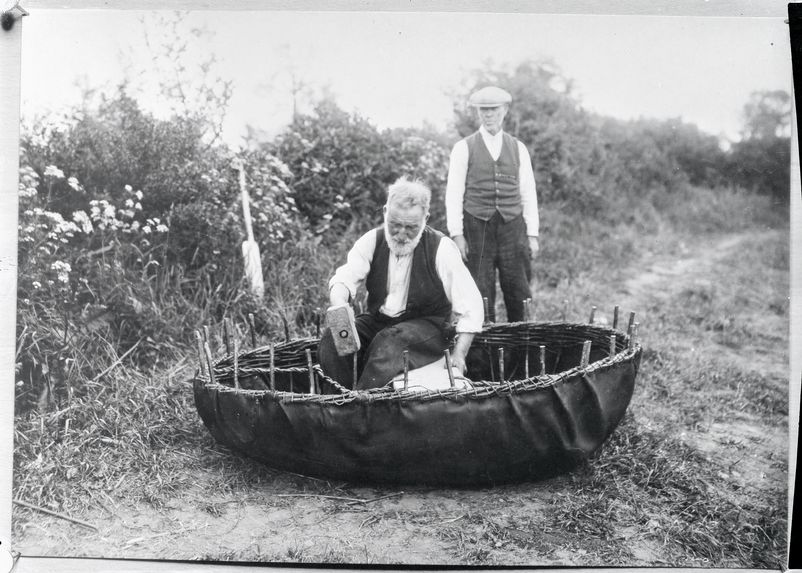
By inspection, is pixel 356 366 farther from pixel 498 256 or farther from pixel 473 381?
pixel 498 256

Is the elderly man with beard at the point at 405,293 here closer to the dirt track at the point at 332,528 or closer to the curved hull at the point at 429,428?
the curved hull at the point at 429,428

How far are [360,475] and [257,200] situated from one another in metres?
1.20

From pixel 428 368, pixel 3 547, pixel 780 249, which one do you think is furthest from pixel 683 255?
pixel 3 547

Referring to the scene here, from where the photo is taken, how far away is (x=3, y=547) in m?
2.59

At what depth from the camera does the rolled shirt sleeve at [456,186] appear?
114 inches

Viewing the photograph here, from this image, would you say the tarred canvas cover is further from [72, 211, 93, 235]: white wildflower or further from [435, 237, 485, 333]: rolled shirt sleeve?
[72, 211, 93, 235]: white wildflower

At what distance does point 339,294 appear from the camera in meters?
2.71

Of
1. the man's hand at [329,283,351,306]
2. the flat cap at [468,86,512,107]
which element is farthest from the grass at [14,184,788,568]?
the flat cap at [468,86,512,107]

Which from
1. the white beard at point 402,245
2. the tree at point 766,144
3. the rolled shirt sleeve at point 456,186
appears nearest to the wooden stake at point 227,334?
the white beard at point 402,245

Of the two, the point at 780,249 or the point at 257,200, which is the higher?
the point at 257,200

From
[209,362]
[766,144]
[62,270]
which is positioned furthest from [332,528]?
[766,144]

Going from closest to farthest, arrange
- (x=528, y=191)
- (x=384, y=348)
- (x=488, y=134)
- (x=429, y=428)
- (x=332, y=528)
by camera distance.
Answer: (x=429, y=428)
(x=332, y=528)
(x=384, y=348)
(x=488, y=134)
(x=528, y=191)

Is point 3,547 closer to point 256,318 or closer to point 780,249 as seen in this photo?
point 256,318

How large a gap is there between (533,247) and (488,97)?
0.70 meters
